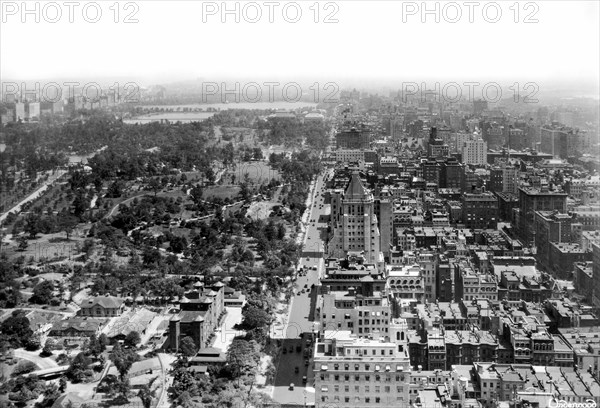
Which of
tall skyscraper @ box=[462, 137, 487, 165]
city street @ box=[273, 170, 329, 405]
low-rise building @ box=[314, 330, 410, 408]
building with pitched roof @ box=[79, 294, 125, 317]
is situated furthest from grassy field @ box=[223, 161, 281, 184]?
low-rise building @ box=[314, 330, 410, 408]

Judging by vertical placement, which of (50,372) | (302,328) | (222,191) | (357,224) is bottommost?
(50,372)

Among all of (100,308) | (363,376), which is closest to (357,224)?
(100,308)

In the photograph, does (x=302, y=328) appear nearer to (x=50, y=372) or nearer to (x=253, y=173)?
(x=50, y=372)

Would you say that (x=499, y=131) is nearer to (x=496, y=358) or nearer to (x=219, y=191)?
(x=219, y=191)

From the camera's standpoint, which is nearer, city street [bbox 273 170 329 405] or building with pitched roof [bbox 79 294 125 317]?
city street [bbox 273 170 329 405]

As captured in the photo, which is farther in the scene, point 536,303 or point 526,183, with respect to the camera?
point 526,183

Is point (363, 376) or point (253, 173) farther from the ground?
point (253, 173)

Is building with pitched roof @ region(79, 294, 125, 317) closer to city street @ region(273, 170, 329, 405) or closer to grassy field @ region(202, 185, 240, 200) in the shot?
city street @ region(273, 170, 329, 405)

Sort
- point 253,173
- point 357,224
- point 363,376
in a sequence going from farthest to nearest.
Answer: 1. point 253,173
2. point 357,224
3. point 363,376

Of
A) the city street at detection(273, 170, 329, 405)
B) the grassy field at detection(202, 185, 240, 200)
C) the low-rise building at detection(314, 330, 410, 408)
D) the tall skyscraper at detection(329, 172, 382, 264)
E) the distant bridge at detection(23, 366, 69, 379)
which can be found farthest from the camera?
the grassy field at detection(202, 185, 240, 200)

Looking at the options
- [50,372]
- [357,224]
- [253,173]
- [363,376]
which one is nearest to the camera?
[363,376]

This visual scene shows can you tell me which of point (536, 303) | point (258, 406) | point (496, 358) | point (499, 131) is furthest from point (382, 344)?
point (499, 131)
